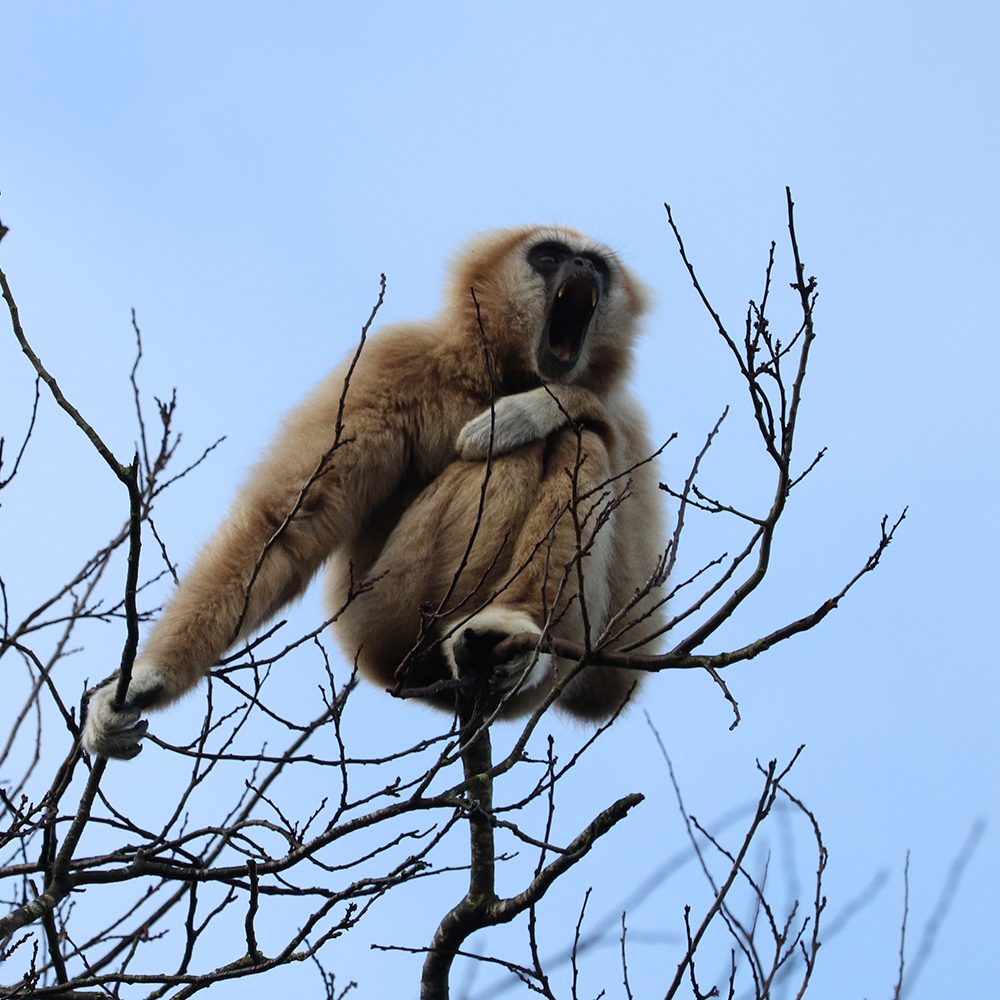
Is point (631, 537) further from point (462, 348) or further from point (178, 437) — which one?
point (178, 437)

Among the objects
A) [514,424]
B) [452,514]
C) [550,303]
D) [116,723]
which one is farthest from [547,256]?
[116,723]

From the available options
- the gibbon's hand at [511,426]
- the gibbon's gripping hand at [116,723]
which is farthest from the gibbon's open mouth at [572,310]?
the gibbon's gripping hand at [116,723]

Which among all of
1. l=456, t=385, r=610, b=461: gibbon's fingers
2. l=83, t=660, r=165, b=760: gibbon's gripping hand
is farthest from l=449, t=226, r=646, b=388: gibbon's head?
l=83, t=660, r=165, b=760: gibbon's gripping hand

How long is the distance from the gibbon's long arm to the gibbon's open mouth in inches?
52.0

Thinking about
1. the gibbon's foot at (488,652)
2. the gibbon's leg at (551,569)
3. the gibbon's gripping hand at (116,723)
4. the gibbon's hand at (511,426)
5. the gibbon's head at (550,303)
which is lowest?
the gibbon's gripping hand at (116,723)

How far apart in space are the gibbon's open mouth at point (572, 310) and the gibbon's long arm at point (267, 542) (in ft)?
4.33

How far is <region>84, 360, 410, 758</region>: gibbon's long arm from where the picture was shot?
4359 mm

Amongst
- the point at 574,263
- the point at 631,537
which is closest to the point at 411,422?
the point at 631,537

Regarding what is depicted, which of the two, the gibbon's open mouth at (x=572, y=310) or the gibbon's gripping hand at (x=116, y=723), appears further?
the gibbon's open mouth at (x=572, y=310)

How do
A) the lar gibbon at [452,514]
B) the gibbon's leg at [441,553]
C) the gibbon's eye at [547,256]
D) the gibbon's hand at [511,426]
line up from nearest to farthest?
the lar gibbon at [452,514] < the gibbon's leg at [441,553] < the gibbon's hand at [511,426] < the gibbon's eye at [547,256]

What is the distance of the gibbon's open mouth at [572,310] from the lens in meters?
6.76

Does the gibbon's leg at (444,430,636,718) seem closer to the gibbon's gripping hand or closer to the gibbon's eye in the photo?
the gibbon's gripping hand

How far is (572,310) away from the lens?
6.87 m

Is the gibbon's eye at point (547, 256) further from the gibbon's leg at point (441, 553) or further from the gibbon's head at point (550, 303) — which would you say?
the gibbon's leg at point (441, 553)
